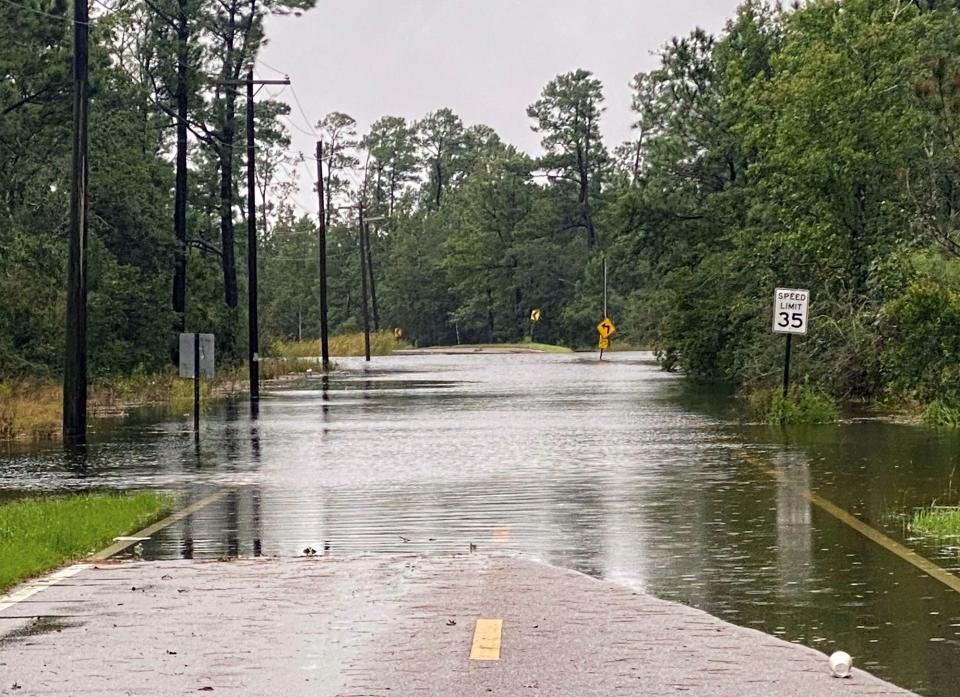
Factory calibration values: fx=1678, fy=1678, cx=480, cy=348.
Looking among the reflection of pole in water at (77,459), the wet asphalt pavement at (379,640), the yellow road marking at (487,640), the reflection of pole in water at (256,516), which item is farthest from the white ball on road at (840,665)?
the reflection of pole in water at (77,459)

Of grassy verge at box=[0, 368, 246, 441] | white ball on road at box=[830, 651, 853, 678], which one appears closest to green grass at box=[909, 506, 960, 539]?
white ball on road at box=[830, 651, 853, 678]

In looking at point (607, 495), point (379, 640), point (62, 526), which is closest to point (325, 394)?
point (607, 495)

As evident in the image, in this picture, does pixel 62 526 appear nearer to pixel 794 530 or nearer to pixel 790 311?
pixel 794 530

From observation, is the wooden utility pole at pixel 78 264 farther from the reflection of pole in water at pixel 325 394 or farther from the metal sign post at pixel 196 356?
the reflection of pole in water at pixel 325 394

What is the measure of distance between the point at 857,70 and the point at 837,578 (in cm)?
3053

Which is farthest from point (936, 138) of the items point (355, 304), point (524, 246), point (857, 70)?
point (355, 304)

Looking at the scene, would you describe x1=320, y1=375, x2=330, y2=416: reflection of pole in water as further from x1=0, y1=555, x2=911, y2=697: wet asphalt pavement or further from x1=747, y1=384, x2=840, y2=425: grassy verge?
x1=0, y1=555, x2=911, y2=697: wet asphalt pavement

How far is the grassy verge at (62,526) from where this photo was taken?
12.7 meters

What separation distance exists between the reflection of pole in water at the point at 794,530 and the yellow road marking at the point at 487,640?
2365mm

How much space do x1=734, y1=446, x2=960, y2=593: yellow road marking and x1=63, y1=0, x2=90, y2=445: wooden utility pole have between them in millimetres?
12002

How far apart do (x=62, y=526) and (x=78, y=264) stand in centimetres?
1357

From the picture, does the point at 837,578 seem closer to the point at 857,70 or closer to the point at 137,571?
the point at 137,571

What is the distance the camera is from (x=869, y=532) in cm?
1438

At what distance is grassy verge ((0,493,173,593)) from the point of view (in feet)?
41.6
